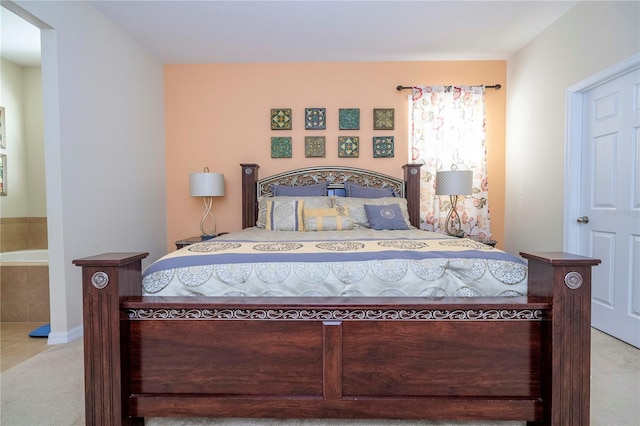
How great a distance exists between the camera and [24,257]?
3.48 m

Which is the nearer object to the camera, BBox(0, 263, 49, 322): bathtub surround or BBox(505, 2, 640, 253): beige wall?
BBox(505, 2, 640, 253): beige wall

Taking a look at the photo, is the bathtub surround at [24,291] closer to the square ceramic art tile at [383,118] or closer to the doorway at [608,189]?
the square ceramic art tile at [383,118]

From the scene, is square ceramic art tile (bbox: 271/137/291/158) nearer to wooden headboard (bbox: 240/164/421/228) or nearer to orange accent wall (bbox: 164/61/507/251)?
orange accent wall (bbox: 164/61/507/251)

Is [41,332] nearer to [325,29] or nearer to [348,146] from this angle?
[348,146]

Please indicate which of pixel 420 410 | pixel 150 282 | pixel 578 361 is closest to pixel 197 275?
pixel 150 282

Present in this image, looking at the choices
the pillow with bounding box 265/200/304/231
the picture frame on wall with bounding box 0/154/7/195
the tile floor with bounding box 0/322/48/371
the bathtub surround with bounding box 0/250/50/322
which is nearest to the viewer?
the tile floor with bounding box 0/322/48/371

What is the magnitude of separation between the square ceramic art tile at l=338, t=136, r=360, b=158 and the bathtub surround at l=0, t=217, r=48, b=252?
3788 millimetres

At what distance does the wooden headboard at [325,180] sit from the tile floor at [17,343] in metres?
2.14

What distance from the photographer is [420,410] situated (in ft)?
4.76

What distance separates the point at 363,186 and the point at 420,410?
279 cm

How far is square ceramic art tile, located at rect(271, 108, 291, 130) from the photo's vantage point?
4105mm

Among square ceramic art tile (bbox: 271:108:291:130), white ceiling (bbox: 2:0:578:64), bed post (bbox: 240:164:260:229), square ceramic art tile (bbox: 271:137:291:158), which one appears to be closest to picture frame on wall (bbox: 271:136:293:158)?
square ceramic art tile (bbox: 271:137:291:158)

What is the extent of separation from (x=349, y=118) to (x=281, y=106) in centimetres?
87

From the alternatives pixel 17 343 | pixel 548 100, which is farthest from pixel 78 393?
pixel 548 100
